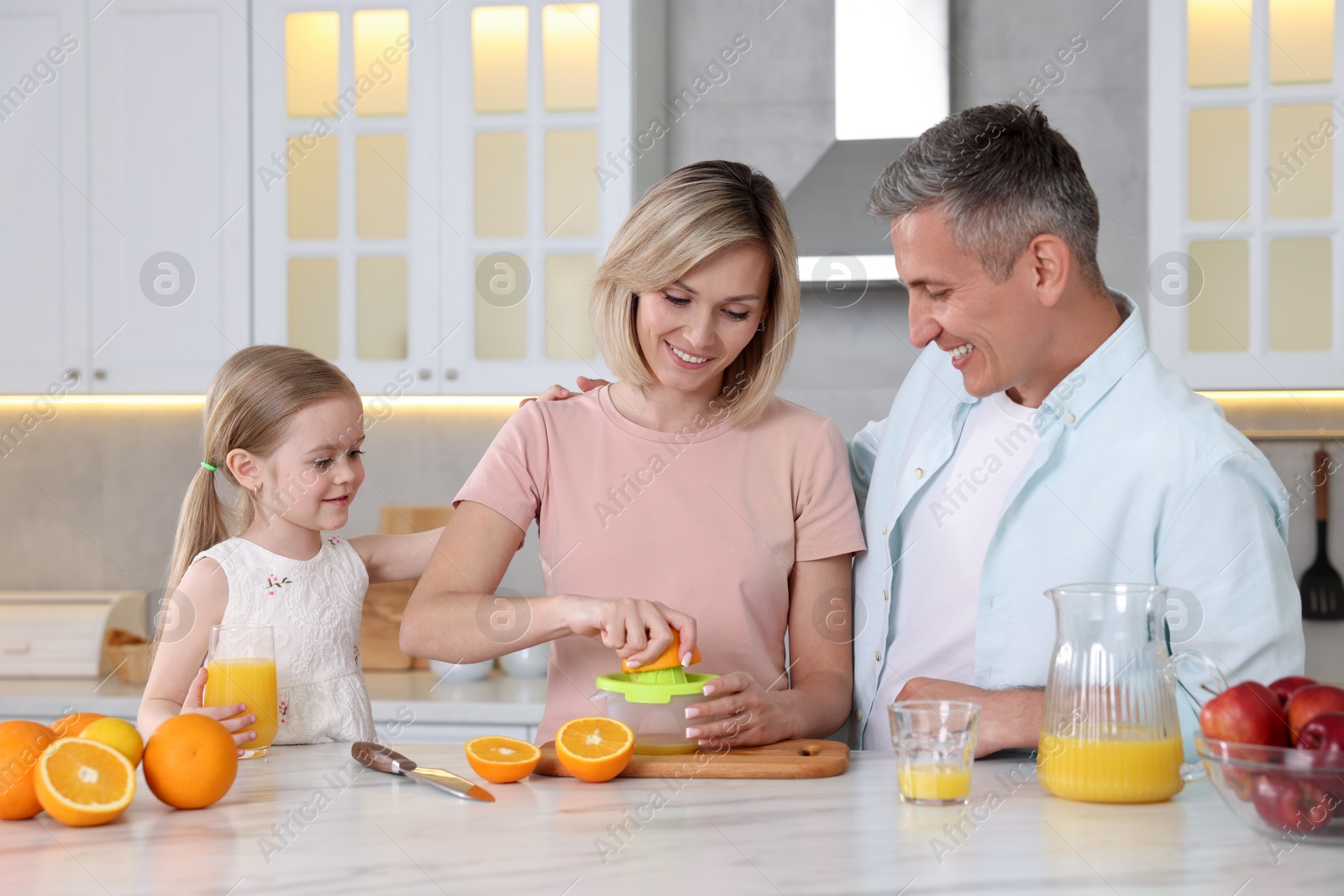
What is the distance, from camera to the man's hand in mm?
1331

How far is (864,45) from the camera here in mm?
3004

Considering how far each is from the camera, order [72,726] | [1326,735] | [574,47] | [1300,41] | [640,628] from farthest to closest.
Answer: [574,47] → [1300,41] → [640,628] → [72,726] → [1326,735]

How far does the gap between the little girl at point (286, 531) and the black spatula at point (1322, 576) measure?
2494 millimetres

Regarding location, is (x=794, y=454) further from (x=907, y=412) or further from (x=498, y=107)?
(x=498, y=107)

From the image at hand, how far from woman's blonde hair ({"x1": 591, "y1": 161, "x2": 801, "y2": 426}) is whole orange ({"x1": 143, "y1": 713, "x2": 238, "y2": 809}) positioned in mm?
826

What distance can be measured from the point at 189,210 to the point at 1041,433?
7.75 ft

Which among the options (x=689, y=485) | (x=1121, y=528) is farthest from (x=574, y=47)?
(x=1121, y=528)

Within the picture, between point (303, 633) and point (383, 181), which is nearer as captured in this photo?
point (303, 633)

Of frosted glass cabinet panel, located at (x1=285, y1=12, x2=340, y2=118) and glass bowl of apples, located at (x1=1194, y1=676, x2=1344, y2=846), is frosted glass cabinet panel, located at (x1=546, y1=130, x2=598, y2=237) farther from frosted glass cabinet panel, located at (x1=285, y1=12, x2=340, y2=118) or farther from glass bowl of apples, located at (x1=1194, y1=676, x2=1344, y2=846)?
glass bowl of apples, located at (x1=1194, y1=676, x2=1344, y2=846)

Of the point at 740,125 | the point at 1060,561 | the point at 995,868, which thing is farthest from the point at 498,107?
the point at 995,868

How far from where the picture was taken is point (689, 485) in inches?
68.2

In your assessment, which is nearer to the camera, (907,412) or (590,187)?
(907,412)

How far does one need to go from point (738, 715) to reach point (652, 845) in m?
0.37

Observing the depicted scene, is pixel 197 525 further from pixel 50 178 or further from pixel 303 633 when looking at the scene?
pixel 50 178
